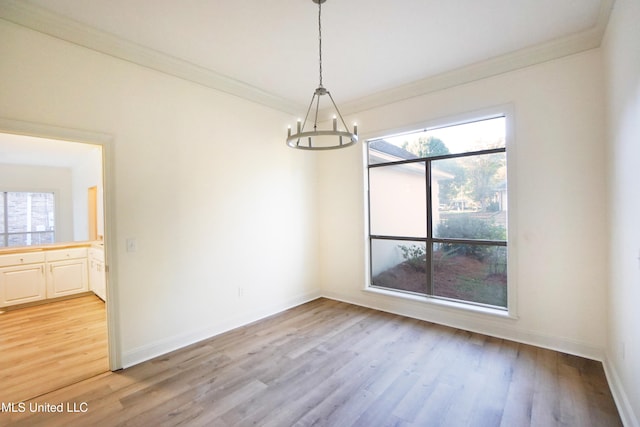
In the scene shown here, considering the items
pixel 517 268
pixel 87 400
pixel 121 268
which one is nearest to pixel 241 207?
pixel 121 268

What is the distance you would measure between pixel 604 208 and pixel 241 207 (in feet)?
12.4

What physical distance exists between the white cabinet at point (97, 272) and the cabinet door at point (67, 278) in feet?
0.37

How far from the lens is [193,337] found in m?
3.26

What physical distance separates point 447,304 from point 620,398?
1638 millimetres

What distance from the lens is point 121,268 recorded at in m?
2.75

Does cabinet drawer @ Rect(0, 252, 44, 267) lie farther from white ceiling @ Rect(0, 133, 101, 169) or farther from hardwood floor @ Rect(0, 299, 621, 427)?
hardwood floor @ Rect(0, 299, 621, 427)

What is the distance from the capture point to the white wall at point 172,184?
244cm

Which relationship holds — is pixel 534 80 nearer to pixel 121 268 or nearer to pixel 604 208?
pixel 604 208

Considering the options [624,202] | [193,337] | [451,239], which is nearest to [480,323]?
[451,239]

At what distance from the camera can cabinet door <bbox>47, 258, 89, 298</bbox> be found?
483 cm

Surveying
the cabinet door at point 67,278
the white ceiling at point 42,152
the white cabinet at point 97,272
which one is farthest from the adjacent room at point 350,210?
the white ceiling at point 42,152

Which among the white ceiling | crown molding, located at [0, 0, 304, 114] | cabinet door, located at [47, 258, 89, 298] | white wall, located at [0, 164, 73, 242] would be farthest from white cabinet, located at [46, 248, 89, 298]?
crown molding, located at [0, 0, 304, 114]

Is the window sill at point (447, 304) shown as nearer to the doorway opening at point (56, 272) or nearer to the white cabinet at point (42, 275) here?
the doorway opening at point (56, 272)

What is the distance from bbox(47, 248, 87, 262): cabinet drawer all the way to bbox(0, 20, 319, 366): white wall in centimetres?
333
